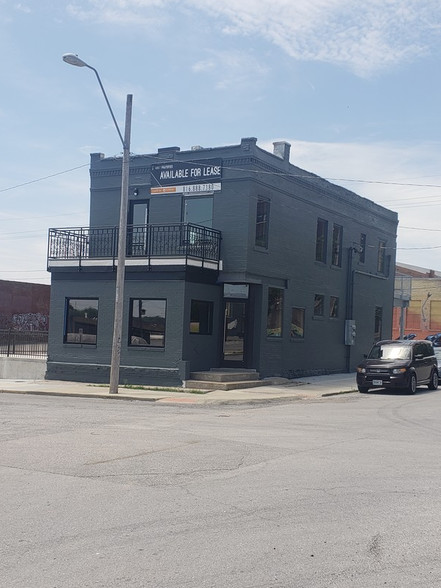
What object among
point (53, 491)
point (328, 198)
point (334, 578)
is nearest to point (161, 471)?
point (53, 491)

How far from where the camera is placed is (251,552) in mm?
6168

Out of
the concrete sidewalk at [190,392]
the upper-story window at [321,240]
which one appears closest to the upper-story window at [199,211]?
the concrete sidewalk at [190,392]

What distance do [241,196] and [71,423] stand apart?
40.4ft

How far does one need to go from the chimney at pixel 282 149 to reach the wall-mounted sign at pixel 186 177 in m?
3.00

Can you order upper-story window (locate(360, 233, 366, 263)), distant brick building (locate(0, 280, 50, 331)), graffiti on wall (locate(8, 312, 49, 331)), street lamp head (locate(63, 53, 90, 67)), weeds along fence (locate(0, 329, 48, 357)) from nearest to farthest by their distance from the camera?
street lamp head (locate(63, 53, 90, 67)) → weeds along fence (locate(0, 329, 48, 357)) → upper-story window (locate(360, 233, 366, 263)) → distant brick building (locate(0, 280, 50, 331)) → graffiti on wall (locate(8, 312, 49, 331))

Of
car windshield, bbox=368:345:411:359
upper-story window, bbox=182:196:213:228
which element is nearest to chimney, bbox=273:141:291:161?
upper-story window, bbox=182:196:213:228

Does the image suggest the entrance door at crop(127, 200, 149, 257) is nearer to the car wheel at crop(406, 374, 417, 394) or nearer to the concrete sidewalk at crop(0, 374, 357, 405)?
the concrete sidewalk at crop(0, 374, 357, 405)

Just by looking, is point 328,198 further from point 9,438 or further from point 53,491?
point 53,491

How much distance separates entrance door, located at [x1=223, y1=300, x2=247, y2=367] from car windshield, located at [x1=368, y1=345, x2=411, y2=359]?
14.7 ft

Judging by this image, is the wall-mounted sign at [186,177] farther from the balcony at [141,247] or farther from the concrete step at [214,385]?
the concrete step at [214,385]

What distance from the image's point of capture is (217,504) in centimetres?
789

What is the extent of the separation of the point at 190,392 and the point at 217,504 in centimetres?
1460

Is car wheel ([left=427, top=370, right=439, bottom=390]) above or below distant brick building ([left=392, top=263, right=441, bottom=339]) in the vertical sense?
below

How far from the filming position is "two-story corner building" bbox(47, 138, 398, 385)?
79.8ft
